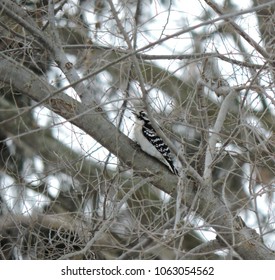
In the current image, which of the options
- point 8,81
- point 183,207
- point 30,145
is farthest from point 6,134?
point 183,207

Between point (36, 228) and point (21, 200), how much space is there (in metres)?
0.31

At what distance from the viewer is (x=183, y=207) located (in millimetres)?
4695

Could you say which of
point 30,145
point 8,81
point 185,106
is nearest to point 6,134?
point 30,145

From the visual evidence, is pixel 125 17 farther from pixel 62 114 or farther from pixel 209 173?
pixel 209 173

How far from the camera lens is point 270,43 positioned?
202 inches

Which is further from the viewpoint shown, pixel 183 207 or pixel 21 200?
pixel 21 200

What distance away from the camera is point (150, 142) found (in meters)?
5.93

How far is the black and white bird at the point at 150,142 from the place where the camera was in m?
5.66

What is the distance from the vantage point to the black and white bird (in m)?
5.66
